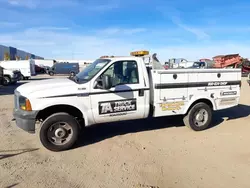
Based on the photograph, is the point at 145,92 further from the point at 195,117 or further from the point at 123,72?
the point at 195,117

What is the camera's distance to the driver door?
15.5 feet

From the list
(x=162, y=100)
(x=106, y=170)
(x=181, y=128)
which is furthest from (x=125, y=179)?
(x=181, y=128)

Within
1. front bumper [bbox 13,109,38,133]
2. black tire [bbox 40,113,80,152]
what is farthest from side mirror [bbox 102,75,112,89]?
front bumper [bbox 13,109,38,133]

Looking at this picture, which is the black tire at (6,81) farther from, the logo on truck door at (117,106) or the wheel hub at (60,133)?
the logo on truck door at (117,106)

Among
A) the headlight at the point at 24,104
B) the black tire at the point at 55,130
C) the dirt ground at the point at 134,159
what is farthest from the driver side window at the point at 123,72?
the headlight at the point at 24,104

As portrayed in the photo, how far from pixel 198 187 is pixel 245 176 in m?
0.95

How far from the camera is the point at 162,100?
17.6 ft

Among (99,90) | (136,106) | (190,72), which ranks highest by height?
(190,72)

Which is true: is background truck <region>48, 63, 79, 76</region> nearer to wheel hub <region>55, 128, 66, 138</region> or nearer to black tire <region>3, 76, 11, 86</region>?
black tire <region>3, 76, 11, 86</region>

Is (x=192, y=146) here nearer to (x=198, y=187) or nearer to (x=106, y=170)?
(x=198, y=187)

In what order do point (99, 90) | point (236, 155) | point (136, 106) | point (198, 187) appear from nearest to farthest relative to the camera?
point (198, 187) < point (236, 155) < point (99, 90) < point (136, 106)

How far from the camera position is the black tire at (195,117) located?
577cm

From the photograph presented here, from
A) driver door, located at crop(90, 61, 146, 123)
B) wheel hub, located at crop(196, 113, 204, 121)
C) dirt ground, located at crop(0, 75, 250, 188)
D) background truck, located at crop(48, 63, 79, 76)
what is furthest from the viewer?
background truck, located at crop(48, 63, 79, 76)

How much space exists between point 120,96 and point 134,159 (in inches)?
55.9
